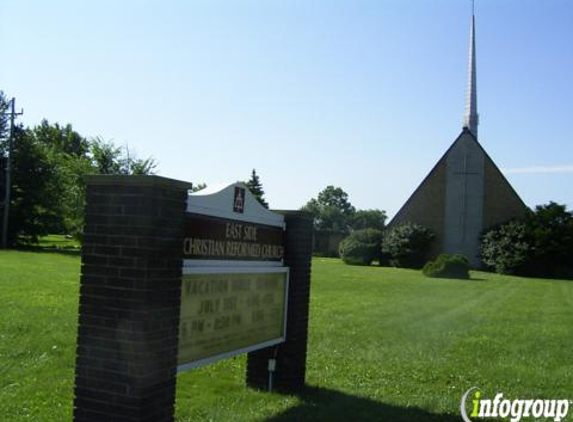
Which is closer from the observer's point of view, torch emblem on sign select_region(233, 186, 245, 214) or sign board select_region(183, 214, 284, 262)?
sign board select_region(183, 214, 284, 262)

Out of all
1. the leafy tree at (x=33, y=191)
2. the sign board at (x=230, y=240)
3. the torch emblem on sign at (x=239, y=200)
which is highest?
the leafy tree at (x=33, y=191)

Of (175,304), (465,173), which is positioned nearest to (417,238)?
(465,173)

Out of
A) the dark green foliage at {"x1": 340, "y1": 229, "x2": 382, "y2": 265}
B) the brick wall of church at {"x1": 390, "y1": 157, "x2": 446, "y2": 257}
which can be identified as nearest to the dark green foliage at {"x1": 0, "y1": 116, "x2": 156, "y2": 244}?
the dark green foliage at {"x1": 340, "y1": 229, "x2": 382, "y2": 265}

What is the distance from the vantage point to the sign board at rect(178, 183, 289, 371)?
17.1ft

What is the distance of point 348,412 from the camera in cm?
622

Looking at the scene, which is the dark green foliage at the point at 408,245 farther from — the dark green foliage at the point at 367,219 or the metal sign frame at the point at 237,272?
the dark green foliage at the point at 367,219

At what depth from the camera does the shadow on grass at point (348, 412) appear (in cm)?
599

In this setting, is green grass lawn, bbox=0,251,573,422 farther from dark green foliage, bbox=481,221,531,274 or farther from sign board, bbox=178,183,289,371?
dark green foliage, bbox=481,221,531,274

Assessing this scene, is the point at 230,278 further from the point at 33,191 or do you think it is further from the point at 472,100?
the point at 472,100

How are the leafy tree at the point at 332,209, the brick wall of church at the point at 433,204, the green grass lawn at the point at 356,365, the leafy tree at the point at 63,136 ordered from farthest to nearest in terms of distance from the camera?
the leafy tree at the point at 332,209
the leafy tree at the point at 63,136
the brick wall of church at the point at 433,204
the green grass lawn at the point at 356,365

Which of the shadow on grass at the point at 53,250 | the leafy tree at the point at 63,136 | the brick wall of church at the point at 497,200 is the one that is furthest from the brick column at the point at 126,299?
the leafy tree at the point at 63,136

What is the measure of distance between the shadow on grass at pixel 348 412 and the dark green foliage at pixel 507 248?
35731mm

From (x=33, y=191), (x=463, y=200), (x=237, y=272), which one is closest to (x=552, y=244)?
(x=463, y=200)

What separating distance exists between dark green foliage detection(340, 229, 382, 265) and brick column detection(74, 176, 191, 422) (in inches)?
1611
